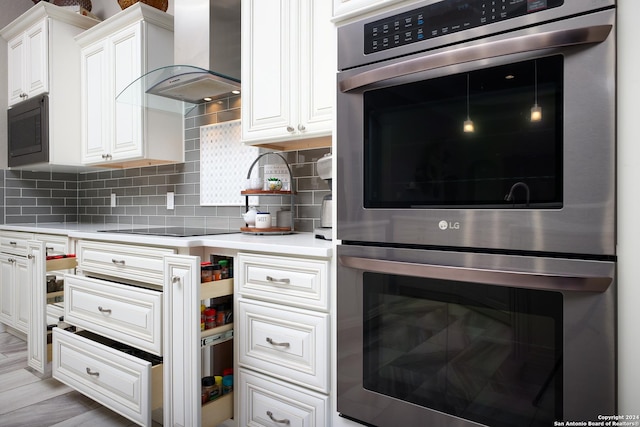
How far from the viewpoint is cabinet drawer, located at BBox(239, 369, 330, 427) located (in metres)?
1.34

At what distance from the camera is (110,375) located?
1.65m

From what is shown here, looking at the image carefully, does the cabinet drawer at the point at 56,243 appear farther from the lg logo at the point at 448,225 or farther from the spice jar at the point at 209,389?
the lg logo at the point at 448,225

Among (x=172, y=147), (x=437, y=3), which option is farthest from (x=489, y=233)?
(x=172, y=147)

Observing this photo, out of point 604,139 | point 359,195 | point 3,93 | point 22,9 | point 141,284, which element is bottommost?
point 141,284

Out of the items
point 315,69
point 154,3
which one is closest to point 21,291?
point 154,3

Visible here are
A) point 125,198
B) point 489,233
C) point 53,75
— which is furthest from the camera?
point 125,198

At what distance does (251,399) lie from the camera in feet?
4.97

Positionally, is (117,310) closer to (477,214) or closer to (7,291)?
(477,214)

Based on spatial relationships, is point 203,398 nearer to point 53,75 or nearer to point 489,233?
point 489,233

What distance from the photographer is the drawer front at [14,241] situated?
9.24 feet

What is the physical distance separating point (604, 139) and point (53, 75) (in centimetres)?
341

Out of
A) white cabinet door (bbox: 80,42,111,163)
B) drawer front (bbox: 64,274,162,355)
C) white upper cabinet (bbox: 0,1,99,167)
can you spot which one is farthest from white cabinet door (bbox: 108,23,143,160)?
drawer front (bbox: 64,274,162,355)

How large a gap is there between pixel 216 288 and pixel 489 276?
3.26ft

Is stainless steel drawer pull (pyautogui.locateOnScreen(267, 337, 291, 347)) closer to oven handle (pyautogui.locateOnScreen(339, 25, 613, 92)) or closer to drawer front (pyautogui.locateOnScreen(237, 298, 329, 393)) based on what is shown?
drawer front (pyautogui.locateOnScreen(237, 298, 329, 393))
